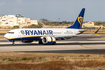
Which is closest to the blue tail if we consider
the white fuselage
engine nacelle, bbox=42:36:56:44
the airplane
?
the airplane

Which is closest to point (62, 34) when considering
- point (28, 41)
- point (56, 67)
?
point (28, 41)

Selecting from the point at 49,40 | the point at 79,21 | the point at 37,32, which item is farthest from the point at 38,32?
the point at 79,21

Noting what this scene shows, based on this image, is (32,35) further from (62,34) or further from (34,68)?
(34,68)

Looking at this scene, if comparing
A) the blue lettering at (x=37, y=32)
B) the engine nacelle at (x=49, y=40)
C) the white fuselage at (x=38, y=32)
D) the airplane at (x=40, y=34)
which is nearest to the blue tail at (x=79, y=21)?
the airplane at (x=40, y=34)

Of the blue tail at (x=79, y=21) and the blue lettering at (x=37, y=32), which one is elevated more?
the blue tail at (x=79, y=21)

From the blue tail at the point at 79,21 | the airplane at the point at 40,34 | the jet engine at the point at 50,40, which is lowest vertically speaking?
the jet engine at the point at 50,40

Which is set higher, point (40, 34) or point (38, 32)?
point (38, 32)

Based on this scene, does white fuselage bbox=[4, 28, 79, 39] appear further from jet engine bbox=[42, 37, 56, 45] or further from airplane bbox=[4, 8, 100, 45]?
jet engine bbox=[42, 37, 56, 45]

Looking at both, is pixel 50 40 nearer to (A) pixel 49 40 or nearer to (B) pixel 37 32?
(A) pixel 49 40

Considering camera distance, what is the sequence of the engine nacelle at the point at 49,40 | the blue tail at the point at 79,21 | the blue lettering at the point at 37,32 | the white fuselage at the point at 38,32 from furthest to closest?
the blue tail at the point at 79,21 < the blue lettering at the point at 37,32 < the engine nacelle at the point at 49,40 < the white fuselage at the point at 38,32

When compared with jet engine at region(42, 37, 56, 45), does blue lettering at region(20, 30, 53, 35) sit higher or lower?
higher

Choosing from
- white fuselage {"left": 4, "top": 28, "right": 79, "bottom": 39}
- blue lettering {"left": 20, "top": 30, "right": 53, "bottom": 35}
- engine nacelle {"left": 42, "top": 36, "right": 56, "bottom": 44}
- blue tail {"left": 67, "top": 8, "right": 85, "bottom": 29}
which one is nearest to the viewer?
white fuselage {"left": 4, "top": 28, "right": 79, "bottom": 39}

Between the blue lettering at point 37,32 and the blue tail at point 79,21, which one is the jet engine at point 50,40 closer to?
the blue lettering at point 37,32

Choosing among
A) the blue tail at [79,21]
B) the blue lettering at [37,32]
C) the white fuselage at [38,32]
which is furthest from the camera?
the blue tail at [79,21]
